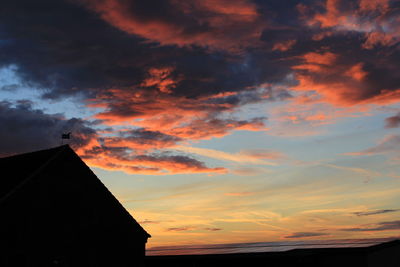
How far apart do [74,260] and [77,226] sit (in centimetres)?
218

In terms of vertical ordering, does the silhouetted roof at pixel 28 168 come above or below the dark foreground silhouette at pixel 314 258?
above

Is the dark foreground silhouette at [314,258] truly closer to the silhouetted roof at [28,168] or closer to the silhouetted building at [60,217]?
the silhouetted building at [60,217]

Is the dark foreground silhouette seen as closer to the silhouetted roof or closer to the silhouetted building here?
the silhouetted building

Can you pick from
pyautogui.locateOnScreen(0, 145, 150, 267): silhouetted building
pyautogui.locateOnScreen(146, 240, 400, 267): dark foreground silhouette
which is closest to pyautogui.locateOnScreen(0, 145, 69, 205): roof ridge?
pyautogui.locateOnScreen(0, 145, 150, 267): silhouetted building

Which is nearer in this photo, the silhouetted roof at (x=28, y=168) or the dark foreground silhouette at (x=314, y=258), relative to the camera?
the dark foreground silhouette at (x=314, y=258)

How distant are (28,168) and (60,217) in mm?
3907

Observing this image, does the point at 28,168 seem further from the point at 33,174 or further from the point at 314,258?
the point at 314,258

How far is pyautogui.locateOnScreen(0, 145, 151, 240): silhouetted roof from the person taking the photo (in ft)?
91.0

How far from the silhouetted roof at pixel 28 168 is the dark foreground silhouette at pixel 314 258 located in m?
7.67

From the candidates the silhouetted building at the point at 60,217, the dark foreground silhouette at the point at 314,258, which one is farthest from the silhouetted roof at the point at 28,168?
the dark foreground silhouette at the point at 314,258

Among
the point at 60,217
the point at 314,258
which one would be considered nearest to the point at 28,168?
the point at 60,217

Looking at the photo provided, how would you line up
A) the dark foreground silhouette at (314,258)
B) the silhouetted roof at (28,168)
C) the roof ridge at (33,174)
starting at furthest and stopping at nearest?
the silhouetted roof at (28,168)
the dark foreground silhouette at (314,258)
the roof ridge at (33,174)

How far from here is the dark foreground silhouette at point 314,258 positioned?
27.0 m

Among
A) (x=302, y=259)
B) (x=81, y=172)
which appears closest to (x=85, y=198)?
(x=81, y=172)
